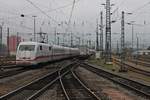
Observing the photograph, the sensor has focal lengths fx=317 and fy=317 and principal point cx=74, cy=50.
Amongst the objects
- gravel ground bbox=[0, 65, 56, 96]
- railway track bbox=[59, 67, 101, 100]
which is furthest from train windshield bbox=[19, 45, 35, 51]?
railway track bbox=[59, 67, 101, 100]

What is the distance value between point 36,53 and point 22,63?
2.00 m

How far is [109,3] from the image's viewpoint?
48.1 meters

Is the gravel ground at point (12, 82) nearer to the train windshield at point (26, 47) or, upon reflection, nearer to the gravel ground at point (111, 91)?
the gravel ground at point (111, 91)

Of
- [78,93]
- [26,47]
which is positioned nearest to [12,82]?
[78,93]

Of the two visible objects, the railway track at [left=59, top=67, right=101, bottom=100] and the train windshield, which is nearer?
the railway track at [left=59, top=67, right=101, bottom=100]

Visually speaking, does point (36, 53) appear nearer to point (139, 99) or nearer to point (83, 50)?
point (139, 99)

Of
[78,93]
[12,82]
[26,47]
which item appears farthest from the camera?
[26,47]

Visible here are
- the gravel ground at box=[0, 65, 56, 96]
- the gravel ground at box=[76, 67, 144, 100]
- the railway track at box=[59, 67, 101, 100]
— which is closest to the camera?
the railway track at box=[59, 67, 101, 100]

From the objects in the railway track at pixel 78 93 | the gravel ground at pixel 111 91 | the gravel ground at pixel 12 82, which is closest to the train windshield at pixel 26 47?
the gravel ground at pixel 12 82

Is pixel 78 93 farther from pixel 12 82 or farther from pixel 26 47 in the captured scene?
pixel 26 47

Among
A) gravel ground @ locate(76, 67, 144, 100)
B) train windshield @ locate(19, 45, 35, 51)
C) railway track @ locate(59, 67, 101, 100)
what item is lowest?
gravel ground @ locate(76, 67, 144, 100)

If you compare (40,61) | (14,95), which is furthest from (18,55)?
(14,95)

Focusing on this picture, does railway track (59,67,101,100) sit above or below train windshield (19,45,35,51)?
below

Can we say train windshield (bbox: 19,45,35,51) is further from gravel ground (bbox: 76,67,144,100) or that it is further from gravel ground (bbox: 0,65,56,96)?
gravel ground (bbox: 76,67,144,100)
